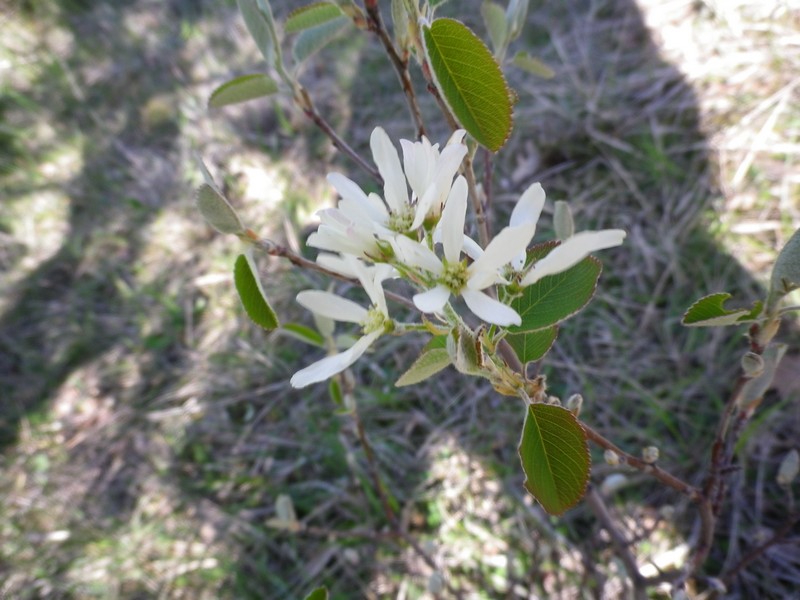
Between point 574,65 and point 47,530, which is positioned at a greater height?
point 574,65

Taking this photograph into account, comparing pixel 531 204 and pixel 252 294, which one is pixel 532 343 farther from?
pixel 252 294

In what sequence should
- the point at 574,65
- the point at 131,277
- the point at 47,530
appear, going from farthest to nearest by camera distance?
the point at 131,277 → the point at 574,65 → the point at 47,530

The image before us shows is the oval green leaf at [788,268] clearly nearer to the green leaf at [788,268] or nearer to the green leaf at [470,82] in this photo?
the green leaf at [788,268]

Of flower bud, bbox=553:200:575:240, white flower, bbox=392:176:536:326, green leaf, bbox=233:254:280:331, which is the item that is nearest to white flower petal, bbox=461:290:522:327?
white flower, bbox=392:176:536:326

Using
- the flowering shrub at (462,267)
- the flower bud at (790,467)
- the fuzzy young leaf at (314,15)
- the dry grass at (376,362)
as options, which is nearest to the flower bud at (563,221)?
the flowering shrub at (462,267)

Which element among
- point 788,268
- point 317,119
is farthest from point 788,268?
point 317,119

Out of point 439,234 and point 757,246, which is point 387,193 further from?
point 757,246

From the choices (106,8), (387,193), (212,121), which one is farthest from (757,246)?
(106,8)
